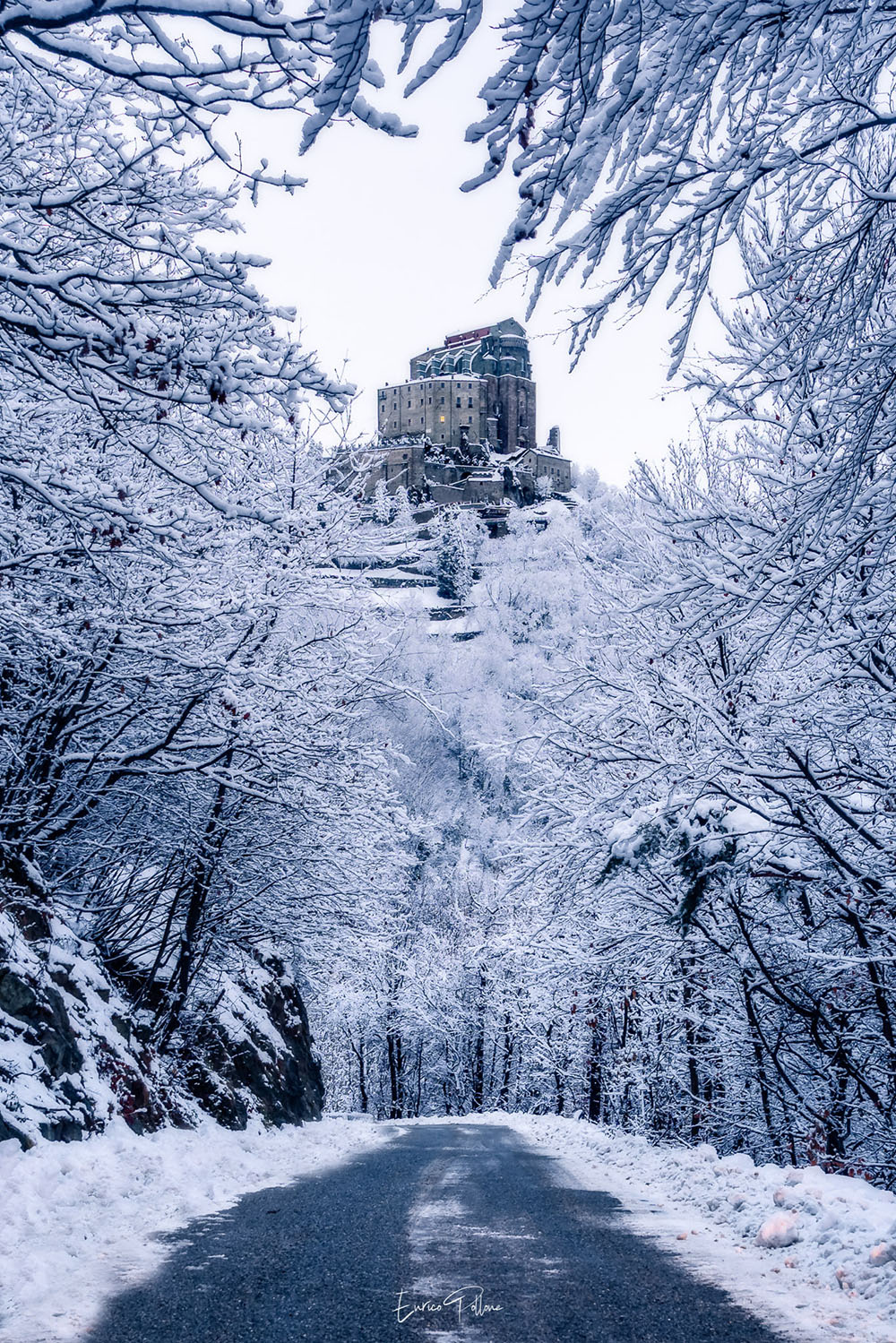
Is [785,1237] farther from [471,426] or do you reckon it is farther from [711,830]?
[471,426]

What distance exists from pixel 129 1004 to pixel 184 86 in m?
10.3

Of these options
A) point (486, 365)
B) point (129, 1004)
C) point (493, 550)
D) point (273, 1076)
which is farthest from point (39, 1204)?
point (486, 365)

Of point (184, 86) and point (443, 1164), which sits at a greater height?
point (184, 86)

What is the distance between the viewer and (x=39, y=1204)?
609 cm

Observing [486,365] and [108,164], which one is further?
[486,365]

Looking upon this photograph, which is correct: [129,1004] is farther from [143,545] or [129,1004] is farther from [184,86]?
[184,86]

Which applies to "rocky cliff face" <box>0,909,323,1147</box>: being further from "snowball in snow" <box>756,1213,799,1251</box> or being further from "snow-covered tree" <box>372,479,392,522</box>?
"snow-covered tree" <box>372,479,392,522</box>

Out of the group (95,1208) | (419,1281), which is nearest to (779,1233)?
(419,1281)

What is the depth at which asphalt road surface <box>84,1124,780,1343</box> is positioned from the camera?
4.00 metres

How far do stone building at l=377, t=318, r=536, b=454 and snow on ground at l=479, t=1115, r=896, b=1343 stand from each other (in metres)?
148
